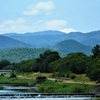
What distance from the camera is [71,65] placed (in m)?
129

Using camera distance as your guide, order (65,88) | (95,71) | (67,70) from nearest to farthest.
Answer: (95,71)
(65,88)
(67,70)

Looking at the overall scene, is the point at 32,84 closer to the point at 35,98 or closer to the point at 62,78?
the point at 62,78

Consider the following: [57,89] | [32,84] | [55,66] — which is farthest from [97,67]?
[55,66]

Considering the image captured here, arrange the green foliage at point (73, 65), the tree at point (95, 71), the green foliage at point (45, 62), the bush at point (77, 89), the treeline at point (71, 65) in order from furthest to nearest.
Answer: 1. the green foliage at point (45, 62)
2. the green foliage at point (73, 65)
3. the treeline at point (71, 65)
4. the tree at point (95, 71)
5. the bush at point (77, 89)

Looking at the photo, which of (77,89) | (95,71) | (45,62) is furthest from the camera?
(45,62)

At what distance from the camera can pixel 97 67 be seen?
312ft

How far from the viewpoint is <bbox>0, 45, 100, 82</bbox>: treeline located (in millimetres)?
98550

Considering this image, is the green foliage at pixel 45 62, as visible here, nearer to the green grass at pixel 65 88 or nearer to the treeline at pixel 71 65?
the treeline at pixel 71 65

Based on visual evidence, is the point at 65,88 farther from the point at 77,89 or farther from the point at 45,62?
the point at 45,62

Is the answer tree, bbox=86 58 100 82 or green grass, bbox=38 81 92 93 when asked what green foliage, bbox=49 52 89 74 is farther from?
tree, bbox=86 58 100 82

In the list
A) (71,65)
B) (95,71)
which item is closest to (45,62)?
(71,65)

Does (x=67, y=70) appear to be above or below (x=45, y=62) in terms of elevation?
below

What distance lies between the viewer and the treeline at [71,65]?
98550mm

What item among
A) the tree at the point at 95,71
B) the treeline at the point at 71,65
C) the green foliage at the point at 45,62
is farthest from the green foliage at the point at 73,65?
the tree at the point at 95,71
